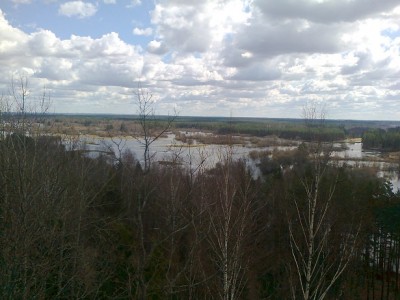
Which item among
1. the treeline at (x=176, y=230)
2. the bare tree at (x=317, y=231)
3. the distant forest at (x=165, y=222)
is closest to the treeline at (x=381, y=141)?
the treeline at (x=176, y=230)

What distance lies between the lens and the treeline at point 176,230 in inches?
226

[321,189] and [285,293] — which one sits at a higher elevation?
[321,189]

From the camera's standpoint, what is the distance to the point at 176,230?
225 inches

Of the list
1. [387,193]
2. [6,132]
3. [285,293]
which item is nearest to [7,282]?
[6,132]

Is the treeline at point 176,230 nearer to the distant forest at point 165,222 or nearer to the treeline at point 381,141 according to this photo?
the distant forest at point 165,222

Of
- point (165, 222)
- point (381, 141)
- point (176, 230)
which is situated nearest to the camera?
point (176, 230)

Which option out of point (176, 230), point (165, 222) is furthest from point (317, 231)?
point (165, 222)

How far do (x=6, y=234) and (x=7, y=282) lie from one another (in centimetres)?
72

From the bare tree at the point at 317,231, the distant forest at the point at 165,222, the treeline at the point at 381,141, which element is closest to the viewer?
the bare tree at the point at 317,231

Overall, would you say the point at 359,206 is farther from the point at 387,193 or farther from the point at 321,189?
the point at 387,193

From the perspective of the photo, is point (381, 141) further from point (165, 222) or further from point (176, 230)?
point (176, 230)

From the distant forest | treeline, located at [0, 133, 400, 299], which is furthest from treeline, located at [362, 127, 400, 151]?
the distant forest

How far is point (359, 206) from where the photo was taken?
18422mm

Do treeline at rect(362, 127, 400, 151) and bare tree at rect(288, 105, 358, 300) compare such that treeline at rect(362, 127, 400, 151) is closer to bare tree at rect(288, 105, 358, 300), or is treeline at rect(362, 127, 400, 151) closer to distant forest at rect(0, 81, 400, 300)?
distant forest at rect(0, 81, 400, 300)
